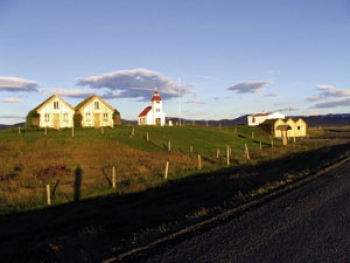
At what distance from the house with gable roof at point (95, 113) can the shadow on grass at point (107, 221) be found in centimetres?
5116

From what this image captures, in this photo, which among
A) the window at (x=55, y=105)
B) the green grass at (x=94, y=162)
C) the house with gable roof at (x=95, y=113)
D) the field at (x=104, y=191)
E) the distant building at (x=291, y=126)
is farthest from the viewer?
the distant building at (x=291, y=126)

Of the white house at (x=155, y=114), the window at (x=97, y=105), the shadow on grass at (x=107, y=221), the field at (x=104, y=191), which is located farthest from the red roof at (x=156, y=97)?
the shadow on grass at (x=107, y=221)

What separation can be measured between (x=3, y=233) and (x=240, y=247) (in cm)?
1126

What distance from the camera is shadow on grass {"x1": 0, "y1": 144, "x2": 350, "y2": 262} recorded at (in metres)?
11.6

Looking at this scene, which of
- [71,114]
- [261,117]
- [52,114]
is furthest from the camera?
[261,117]

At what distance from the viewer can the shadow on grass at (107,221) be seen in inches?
458

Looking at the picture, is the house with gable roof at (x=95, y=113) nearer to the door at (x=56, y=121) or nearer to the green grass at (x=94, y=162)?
the door at (x=56, y=121)

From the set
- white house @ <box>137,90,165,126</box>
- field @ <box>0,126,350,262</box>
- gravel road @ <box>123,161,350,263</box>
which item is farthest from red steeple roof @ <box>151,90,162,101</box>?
gravel road @ <box>123,161,350,263</box>

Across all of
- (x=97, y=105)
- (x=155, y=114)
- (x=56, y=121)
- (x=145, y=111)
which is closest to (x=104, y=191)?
(x=56, y=121)

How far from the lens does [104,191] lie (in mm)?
25047

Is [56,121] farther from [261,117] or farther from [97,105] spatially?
[261,117]

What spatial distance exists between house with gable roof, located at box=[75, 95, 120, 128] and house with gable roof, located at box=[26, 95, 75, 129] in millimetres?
1717

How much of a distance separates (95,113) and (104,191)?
51685 mm

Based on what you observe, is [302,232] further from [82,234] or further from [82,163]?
[82,163]
